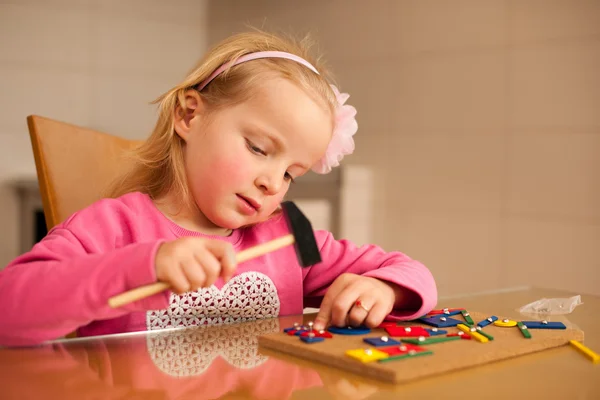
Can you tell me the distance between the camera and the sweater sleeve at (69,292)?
0.72 metres

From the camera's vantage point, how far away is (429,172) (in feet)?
8.34

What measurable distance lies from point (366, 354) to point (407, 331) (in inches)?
6.0

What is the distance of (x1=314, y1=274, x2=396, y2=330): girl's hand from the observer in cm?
87

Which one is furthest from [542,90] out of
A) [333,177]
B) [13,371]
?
[13,371]

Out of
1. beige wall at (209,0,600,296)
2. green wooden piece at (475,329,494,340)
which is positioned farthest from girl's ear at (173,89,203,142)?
beige wall at (209,0,600,296)

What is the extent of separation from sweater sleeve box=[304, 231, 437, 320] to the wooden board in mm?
170

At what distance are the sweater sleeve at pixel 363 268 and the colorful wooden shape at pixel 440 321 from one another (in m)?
0.06

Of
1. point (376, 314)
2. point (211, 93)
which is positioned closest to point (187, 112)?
point (211, 93)

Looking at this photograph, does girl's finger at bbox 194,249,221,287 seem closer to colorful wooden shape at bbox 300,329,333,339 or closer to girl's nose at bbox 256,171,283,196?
colorful wooden shape at bbox 300,329,333,339

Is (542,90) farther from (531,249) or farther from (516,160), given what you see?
(531,249)

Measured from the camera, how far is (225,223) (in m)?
1.08

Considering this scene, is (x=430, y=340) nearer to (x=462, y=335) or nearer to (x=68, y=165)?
(x=462, y=335)

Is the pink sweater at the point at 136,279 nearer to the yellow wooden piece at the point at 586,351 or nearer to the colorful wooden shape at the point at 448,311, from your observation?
the colorful wooden shape at the point at 448,311

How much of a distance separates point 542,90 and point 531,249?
1.73 ft
